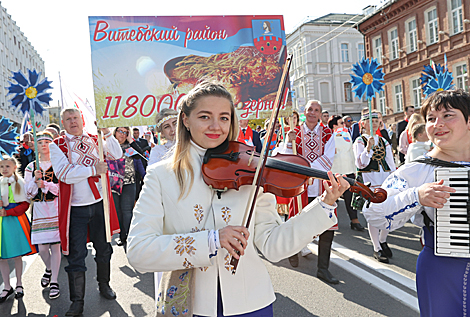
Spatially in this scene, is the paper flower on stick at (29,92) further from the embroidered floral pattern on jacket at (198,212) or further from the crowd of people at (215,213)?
the embroidered floral pattern on jacket at (198,212)

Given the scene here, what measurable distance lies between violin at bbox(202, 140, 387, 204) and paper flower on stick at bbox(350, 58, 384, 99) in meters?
5.27

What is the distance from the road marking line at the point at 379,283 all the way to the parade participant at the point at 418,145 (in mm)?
1693

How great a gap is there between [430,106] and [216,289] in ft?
6.00

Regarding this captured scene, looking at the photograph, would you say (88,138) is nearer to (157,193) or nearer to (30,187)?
(30,187)

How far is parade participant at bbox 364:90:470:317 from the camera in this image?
2.30 meters

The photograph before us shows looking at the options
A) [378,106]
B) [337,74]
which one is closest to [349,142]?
[378,106]

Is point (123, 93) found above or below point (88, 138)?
above

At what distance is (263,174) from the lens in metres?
2.21

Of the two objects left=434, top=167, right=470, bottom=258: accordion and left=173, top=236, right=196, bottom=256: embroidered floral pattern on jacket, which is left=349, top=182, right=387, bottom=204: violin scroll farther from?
left=173, top=236, right=196, bottom=256: embroidered floral pattern on jacket

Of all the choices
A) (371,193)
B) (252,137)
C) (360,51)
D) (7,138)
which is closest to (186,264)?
(371,193)

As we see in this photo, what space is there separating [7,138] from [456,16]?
2422cm

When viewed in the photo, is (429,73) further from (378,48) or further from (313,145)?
(378,48)

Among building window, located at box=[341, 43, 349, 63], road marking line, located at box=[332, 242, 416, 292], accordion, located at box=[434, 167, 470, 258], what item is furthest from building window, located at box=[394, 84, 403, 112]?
accordion, located at box=[434, 167, 470, 258]

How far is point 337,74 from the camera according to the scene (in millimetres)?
41406
